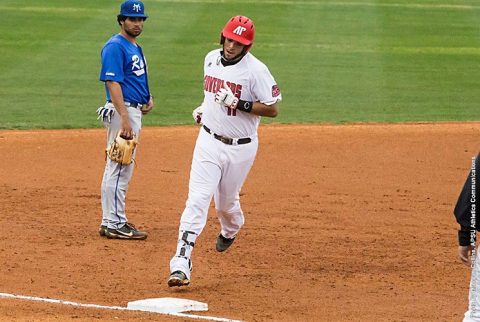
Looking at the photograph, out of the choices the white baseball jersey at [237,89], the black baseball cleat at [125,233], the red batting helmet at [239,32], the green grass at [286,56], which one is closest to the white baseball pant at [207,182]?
the white baseball jersey at [237,89]

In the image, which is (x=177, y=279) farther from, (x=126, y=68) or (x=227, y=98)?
(x=126, y=68)

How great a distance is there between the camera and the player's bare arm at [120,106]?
8930mm

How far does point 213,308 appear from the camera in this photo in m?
7.18

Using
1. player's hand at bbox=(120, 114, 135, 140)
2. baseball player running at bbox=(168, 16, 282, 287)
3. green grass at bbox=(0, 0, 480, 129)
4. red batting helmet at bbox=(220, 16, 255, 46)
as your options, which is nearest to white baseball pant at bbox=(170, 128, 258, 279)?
baseball player running at bbox=(168, 16, 282, 287)

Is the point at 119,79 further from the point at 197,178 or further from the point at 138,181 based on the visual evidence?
the point at 138,181

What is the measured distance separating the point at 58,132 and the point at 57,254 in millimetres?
5346

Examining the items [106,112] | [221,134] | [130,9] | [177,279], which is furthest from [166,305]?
[130,9]

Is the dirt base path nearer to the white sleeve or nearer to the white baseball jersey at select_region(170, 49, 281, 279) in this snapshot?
the white baseball jersey at select_region(170, 49, 281, 279)

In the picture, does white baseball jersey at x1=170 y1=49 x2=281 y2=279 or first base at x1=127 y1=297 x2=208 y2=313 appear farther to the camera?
white baseball jersey at x1=170 y1=49 x2=281 y2=279

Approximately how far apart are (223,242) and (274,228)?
1172 mm

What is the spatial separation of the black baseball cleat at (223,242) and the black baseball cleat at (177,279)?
1181mm

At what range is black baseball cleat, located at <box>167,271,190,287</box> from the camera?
7508mm

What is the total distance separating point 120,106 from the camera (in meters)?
8.93

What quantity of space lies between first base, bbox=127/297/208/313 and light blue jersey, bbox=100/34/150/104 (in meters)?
2.47
